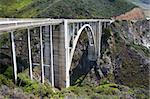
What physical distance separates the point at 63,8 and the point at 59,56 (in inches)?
1713

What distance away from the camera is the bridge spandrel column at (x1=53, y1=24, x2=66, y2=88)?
1266 inches

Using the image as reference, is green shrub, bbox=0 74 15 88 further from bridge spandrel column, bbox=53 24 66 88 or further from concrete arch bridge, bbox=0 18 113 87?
bridge spandrel column, bbox=53 24 66 88

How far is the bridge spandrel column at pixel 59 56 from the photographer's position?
32.2 m

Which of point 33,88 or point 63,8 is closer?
point 33,88

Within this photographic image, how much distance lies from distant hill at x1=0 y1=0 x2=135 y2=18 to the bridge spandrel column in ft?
124

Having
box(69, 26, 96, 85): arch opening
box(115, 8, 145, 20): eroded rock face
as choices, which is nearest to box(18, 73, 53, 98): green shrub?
box(69, 26, 96, 85): arch opening

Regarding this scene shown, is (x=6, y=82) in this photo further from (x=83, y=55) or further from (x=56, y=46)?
(x=83, y=55)

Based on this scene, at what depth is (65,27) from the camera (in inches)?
1275

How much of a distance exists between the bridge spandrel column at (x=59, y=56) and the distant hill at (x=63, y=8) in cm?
3782

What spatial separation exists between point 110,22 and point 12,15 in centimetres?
2508

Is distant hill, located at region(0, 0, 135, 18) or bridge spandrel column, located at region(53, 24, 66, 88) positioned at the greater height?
distant hill, located at region(0, 0, 135, 18)

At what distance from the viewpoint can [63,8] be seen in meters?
75.1

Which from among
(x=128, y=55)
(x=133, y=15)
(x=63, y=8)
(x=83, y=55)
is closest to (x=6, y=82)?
(x=83, y=55)

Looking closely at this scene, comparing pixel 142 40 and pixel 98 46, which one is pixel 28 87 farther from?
pixel 142 40
